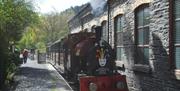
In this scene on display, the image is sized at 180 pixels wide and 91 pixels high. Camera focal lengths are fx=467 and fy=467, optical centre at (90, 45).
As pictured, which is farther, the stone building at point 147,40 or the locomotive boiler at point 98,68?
the locomotive boiler at point 98,68

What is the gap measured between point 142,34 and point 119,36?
3.70 meters

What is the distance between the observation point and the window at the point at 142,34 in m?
15.1

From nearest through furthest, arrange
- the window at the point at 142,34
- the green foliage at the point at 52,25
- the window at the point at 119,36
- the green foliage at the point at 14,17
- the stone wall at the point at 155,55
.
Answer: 1. the stone wall at the point at 155,55
2. the window at the point at 142,34
3. the window at the point at 119,36
4. the green foliage at the point at 14,17
5. the green foliage at the point at 52,25

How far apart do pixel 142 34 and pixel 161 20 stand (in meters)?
2.26

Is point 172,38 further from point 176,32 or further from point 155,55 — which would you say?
point 155,55

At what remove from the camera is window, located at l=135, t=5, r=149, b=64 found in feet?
49.5

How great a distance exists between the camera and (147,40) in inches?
593

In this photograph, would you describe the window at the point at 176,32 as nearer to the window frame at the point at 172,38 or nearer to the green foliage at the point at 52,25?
the window frame at the point at 172,38

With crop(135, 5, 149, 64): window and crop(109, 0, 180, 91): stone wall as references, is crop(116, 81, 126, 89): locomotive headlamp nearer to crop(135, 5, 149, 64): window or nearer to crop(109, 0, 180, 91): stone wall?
crop(109, 0, 180, 91): stone wall

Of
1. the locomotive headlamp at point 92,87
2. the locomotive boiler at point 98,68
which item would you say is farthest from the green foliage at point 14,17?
the locomotive headlamp at point 92,87

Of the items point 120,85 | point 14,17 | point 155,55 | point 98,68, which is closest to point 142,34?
point 155,55

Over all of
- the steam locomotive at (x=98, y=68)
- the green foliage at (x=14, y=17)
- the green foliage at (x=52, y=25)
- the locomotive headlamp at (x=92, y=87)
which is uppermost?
the green foliage at (x=52, y=25)

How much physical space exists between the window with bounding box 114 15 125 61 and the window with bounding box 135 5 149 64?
2.21 meters

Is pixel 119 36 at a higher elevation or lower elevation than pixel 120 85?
higher
